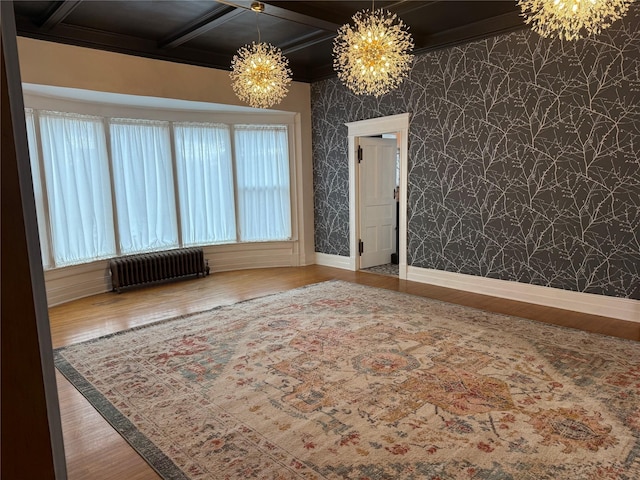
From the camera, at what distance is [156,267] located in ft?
19.6

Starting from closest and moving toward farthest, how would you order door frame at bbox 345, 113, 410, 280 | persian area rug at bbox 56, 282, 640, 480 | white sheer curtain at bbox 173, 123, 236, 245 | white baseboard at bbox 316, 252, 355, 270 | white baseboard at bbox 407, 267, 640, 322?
persian area rug at bbox 56, 282, 640, 480, white baseboard at bbox 407, 267, 640, 322, door frame at bbox 345, 113, 410, 280, white sheer curtain at bbox 173, 123, 236, 245, white baseboard at bbox 316, 252, 355, 270

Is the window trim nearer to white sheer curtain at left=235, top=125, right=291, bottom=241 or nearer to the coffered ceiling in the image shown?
white sheer curtain at left=235, top=125, right=291, bottom=241

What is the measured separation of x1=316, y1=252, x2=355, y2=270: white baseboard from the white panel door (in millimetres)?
200

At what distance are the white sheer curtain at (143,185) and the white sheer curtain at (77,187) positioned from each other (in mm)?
169

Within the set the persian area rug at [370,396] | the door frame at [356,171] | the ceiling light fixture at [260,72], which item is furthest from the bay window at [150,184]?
the ceiling light fixture at [260,72]

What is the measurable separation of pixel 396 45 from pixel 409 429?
287 centimetres

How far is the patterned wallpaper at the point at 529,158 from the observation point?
4.02 meters

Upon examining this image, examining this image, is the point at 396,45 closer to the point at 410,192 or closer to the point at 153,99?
the point at 410,192

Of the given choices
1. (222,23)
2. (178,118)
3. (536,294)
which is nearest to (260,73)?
(222,23)

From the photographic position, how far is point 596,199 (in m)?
4.18

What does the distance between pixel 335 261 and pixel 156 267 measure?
112 inches

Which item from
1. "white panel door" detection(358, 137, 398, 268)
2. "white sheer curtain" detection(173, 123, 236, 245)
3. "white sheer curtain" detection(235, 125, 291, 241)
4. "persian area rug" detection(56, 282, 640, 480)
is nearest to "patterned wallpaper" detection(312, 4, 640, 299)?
"white panel door" detection(358, 137, 398, 268)

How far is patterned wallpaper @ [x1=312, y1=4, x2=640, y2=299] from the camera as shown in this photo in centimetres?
402

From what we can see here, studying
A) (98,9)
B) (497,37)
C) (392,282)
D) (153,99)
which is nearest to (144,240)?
(153,99)
